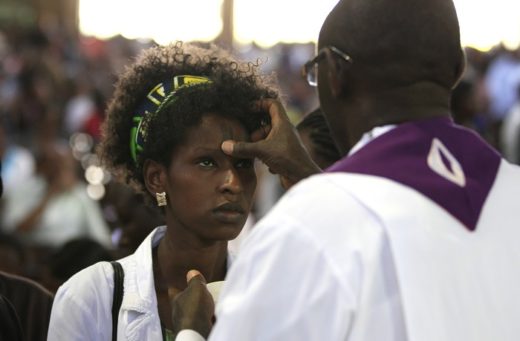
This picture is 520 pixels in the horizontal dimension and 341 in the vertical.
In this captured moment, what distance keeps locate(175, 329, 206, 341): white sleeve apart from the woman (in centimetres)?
53

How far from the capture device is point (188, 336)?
2.50 m

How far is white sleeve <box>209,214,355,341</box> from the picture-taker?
6.98 feet

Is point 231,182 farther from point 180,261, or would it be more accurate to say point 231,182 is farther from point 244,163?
point 180,261

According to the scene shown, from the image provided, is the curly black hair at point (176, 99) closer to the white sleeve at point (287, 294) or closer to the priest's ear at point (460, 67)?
the priest's ear at point (460, 67)

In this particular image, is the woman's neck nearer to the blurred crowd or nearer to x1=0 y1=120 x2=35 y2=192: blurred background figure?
the blurred crowd

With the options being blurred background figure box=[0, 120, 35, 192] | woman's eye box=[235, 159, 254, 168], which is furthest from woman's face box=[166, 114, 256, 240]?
blurred background figure box=[0, 120, 35, 192]

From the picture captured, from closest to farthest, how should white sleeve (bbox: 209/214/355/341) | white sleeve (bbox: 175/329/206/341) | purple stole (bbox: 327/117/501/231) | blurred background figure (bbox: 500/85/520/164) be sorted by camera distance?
1. white sleeve (bbox: 209/214/355/341)
2. purple stole (bbox: 327/117/501/231)
3. white sleeve (bbox: 175/329/206/341)
4. blurred background figure (bbox: 500/85/520/164)

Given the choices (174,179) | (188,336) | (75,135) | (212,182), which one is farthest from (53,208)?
(188,336)

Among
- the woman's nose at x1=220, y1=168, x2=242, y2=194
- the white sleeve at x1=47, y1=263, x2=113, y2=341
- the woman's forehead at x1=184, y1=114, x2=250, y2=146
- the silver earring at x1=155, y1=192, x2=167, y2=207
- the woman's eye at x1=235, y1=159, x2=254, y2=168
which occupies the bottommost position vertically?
the white sleeve at x1=47, y1=263, x2=113, y2=341

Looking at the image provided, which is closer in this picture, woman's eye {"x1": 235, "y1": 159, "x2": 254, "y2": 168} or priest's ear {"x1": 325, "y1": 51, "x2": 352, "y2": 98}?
priest's ear {"x1": 325, "y1": 51, "x2": 352, "y2": 98}

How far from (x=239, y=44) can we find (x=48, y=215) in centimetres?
745

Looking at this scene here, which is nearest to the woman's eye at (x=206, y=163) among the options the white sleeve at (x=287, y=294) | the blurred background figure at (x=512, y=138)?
the white sleeve at (x=287, y=294)

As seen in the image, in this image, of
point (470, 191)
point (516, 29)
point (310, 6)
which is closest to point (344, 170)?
point (470, 191)

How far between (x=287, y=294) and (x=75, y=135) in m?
8.96
